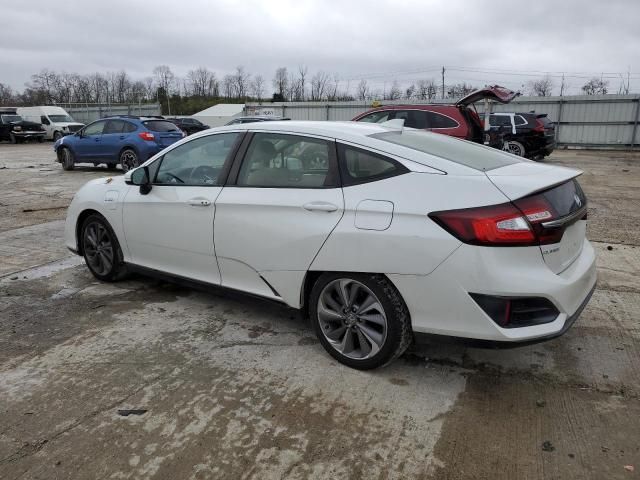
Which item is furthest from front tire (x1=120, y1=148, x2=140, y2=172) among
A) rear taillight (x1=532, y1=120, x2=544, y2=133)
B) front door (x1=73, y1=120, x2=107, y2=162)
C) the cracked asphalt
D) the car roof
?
rear taillight (x1=532, y1=120, x2=544, y2=133)

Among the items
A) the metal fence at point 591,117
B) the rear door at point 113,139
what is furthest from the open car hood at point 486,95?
the metal fence at point 591,117

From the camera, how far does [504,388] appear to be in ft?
10.2

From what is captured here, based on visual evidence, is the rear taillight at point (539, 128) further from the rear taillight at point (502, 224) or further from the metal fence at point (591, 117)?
the rear taillight at point (502, 224)

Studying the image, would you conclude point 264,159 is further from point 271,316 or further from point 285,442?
point 285,442

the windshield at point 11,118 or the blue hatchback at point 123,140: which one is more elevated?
the windshield at point 11,118

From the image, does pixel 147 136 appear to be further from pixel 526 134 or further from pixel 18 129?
pixel 18 129

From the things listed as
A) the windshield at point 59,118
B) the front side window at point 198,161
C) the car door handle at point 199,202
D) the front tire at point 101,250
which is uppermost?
the windshield at point 59,118

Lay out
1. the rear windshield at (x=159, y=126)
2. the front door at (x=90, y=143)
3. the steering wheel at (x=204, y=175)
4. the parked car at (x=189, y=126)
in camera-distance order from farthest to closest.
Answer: the parked car at (x=189, y=126), the front door at (x=90, y=143), the rear windshield at (x=159, y=126), the steering wheel at (x=204, y=175)

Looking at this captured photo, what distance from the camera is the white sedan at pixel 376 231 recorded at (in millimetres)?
2719

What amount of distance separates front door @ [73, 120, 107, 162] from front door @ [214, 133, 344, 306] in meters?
12.1

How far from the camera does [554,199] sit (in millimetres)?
2879

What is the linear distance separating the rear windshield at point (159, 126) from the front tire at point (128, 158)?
0.79 m

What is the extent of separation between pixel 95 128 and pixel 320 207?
44.0 feet

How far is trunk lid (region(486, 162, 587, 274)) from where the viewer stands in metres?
2.75
